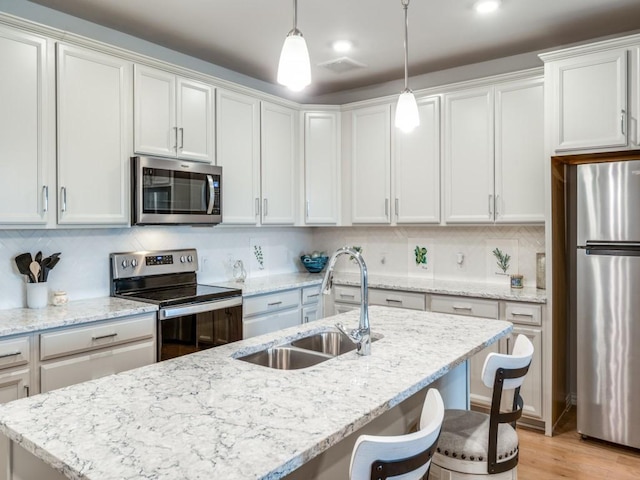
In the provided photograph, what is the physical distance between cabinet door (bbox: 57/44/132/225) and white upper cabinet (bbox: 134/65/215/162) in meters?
0.09

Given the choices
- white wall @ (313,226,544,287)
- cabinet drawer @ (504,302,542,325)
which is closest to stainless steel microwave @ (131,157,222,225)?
white wall @ (313,226,544,287)

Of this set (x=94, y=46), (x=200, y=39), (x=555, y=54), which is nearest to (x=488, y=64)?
(x=555, y=54)

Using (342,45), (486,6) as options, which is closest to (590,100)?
(486,6)

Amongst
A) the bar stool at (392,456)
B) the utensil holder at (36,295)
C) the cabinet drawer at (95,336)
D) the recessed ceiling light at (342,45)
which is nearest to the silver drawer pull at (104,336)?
the cabinet drawer at (95,336)

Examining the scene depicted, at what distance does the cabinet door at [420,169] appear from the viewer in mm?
3797

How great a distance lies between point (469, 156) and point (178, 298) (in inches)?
95.5

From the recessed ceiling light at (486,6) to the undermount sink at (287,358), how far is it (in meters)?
2.32

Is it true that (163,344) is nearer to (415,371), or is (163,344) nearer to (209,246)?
(209,246)

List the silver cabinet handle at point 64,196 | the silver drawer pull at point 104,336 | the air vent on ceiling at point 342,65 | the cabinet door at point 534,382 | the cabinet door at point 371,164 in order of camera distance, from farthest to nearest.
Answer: the cabinet door at point 371,164 → the air vent on ceiling at point 342,65 → the cabinet door at point 534,382 → the silver cabinet handle at point 64,196 → the silver drawer pull at point 104,336

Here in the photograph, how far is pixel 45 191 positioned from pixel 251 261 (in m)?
1.97

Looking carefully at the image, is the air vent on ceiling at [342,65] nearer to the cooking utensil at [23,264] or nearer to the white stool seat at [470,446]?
the cooking utensil at [23,264]

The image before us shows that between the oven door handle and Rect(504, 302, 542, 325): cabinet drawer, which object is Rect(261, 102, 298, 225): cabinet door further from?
Rect(504, 302, 542, 325): cabinet drawer

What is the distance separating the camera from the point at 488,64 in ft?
12.7

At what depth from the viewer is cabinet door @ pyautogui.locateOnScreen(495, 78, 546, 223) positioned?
332 centimetres
